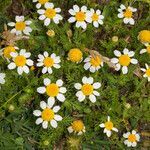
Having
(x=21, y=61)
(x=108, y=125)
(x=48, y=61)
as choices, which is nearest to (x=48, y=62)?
(x=48, y=61)

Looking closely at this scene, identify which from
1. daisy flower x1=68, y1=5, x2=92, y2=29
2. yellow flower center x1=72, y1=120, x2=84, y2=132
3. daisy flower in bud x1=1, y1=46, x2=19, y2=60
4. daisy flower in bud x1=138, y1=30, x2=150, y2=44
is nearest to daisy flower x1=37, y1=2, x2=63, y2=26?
daisy flower x1=68, y1=5, x2=92, y2=29

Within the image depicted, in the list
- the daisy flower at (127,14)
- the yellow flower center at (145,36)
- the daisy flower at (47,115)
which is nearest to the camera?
the daisy flower at (47,115)

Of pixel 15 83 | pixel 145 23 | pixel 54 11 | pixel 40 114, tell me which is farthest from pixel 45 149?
pixel 145 23

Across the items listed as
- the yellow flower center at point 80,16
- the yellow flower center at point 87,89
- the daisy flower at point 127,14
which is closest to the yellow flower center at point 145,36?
the daisy flower at point 127,14

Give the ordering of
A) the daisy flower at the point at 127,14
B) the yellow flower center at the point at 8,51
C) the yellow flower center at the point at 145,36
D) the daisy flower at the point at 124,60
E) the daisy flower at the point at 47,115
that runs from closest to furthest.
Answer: the daisy flower at the point at 47,115 → the yellow flower center at the point at 8,51 → the daisy flower at the point at 124,60 → the yellow flower center at the point at 145,36 → the daisy flower at the point at 127,14

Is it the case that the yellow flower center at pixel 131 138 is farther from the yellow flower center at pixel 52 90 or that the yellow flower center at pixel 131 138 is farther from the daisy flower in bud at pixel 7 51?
the daisy flower in bud at pixel 7 51

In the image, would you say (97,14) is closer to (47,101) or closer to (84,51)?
(84,51)
